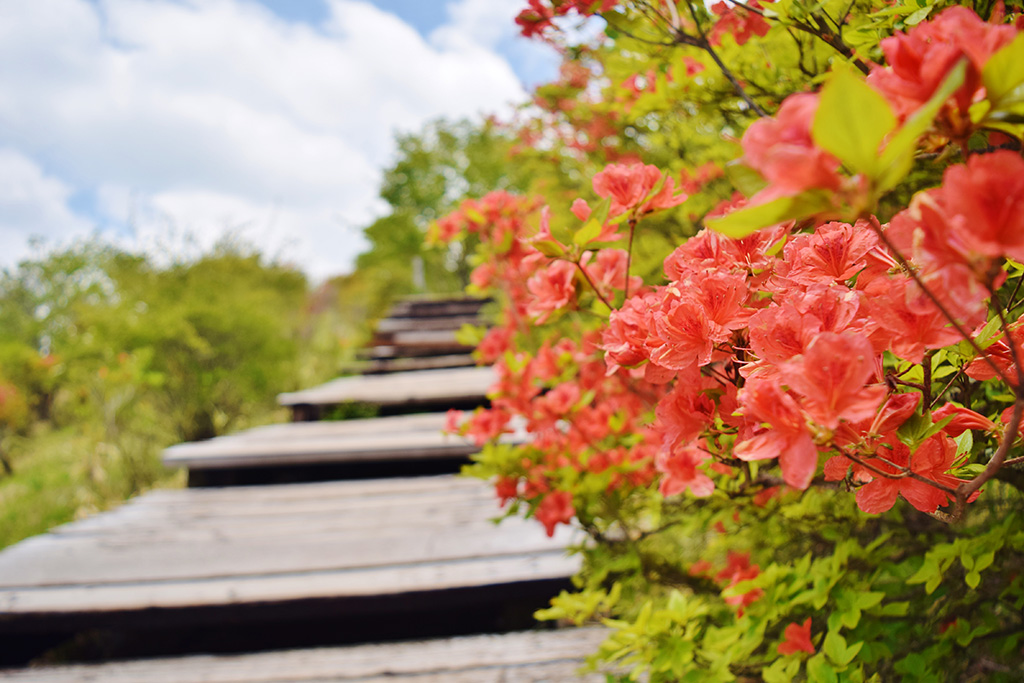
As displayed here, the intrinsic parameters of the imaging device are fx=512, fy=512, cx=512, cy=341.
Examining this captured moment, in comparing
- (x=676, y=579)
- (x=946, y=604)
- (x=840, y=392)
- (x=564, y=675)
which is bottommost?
(x=564, y=675)

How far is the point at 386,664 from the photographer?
1250 mm

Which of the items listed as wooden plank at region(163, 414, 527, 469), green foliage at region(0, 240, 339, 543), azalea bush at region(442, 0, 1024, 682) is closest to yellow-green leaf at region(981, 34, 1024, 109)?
azalea bush at region(442, 0, 1024, 682)

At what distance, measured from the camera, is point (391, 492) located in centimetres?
224

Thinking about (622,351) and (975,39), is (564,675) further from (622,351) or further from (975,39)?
(975,39)

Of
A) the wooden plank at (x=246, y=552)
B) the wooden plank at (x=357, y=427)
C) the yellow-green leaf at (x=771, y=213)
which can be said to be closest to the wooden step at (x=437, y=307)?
the wooden plank at (x=357, y=427)

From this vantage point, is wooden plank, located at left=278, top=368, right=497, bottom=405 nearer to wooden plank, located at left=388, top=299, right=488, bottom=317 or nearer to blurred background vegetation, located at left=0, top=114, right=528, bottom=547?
blurred background vegetation, located at left=0, top=114, right=528, bottom=547

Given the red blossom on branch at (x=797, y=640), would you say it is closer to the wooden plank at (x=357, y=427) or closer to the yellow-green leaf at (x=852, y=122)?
the yellow-green leaf at (x=852, y=122)

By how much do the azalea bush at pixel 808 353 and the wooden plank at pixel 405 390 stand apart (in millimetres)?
1689

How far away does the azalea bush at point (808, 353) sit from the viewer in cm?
30

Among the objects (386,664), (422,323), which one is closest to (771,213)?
(386,664)

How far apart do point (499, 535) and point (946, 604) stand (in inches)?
46.7

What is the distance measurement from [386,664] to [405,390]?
2360 mm

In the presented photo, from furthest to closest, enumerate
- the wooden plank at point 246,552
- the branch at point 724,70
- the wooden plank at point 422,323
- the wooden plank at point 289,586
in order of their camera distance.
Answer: the wooden plank at point 422,323 < the wooden plank at point 246,552 < the wooden plank at point 289,586 < the branch at point 724,70

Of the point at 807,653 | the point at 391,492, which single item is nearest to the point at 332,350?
the point at 391,492
